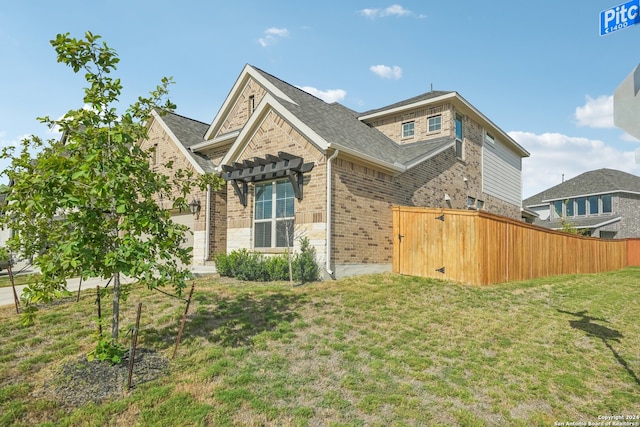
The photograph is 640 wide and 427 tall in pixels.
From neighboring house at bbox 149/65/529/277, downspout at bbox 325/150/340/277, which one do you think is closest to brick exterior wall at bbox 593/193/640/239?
neighboring house at bbox 149/65/529/277

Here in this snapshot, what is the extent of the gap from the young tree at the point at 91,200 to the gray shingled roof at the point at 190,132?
9608 mm

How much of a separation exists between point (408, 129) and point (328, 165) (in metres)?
8.14

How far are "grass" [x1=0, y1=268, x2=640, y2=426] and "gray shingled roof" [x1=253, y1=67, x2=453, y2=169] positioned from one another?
4851mm

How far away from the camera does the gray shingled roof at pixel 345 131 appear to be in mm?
12062

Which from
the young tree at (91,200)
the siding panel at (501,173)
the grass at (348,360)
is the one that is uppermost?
the siding panel at (501,173)

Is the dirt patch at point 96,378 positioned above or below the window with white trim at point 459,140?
below

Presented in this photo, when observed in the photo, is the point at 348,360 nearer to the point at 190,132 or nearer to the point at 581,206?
the point at 190,132

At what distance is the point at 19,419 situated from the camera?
4.29 metres

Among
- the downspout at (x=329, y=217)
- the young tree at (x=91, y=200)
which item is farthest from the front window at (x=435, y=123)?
the young tree at (x=91, y=200)

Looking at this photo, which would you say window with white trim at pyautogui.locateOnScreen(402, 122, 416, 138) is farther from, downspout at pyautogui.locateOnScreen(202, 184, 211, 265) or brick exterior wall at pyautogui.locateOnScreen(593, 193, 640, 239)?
brick exterior wall at pyautogui.locateOnScreen(593, 193, 640, 239)

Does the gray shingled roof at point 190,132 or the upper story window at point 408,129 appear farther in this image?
the upper story window at point 408,129

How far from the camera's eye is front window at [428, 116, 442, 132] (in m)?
16.8

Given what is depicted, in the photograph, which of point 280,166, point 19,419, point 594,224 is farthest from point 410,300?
point 594,224

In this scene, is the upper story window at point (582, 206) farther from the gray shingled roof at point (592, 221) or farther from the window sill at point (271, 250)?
the window sill at point (271, 250)
